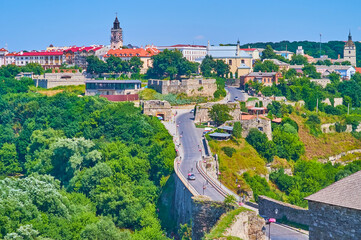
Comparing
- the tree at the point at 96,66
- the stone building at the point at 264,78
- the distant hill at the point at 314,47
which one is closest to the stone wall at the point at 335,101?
the stone building at the point at 264,78

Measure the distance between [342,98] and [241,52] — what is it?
17657 millimetres

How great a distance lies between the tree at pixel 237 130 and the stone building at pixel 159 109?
28.8ft

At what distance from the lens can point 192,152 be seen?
35281mm

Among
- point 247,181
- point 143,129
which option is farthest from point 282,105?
point 247,181

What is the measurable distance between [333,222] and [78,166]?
27296 millimetres

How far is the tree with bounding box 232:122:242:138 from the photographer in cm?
3841

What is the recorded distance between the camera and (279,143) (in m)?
40.6

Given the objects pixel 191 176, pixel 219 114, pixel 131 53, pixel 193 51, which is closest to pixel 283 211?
pixel 191 176

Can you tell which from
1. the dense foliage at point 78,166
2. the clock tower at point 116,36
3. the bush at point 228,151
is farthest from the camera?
the clock tower at point 116,36

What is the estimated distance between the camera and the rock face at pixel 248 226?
14868 millimetres

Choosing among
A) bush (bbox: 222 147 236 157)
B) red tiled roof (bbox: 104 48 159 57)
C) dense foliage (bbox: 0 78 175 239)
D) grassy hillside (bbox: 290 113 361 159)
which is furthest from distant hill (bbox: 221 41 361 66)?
bush (bbox: 222 147 236 157)

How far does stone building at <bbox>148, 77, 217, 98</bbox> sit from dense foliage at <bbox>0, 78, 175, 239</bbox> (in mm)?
6540

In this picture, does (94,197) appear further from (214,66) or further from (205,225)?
(214,66)

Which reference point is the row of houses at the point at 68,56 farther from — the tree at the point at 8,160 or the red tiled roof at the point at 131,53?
the tree at the point at 8,160
